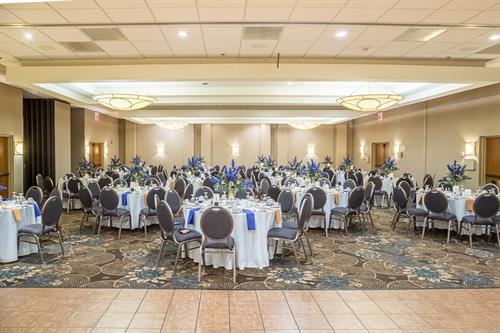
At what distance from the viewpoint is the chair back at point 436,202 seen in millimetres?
6949

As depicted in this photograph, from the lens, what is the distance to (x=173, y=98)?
45.9 ft

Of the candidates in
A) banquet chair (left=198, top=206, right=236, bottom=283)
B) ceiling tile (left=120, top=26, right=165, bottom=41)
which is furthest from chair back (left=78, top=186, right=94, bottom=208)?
banquet chair (left=198, top=206, right=236, bottom=283)

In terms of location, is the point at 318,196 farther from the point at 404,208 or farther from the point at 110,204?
the point at 110,204

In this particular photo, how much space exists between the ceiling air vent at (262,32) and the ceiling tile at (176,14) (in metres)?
0.95

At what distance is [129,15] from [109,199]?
3.50m

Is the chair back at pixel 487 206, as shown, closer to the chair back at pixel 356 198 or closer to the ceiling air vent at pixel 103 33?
the chair back at pixel 356 198

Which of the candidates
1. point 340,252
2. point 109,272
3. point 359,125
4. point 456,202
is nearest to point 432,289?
point 340,252

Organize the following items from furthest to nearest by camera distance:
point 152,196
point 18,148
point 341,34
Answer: point 18,148 < point 152,196 < point 341,34

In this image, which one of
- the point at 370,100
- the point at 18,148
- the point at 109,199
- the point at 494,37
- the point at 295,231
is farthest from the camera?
the point at 18,148

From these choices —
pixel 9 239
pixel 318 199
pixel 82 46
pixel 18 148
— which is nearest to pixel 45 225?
pixel 9 239

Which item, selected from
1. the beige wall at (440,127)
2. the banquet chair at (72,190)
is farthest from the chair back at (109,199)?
the beige wall at (440,127)

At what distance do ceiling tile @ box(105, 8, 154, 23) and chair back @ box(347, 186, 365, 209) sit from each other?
489cm

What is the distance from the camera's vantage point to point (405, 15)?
5461 mm

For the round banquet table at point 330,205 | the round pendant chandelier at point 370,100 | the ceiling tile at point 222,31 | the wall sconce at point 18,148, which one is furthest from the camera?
the wall sconce at point 18,148
